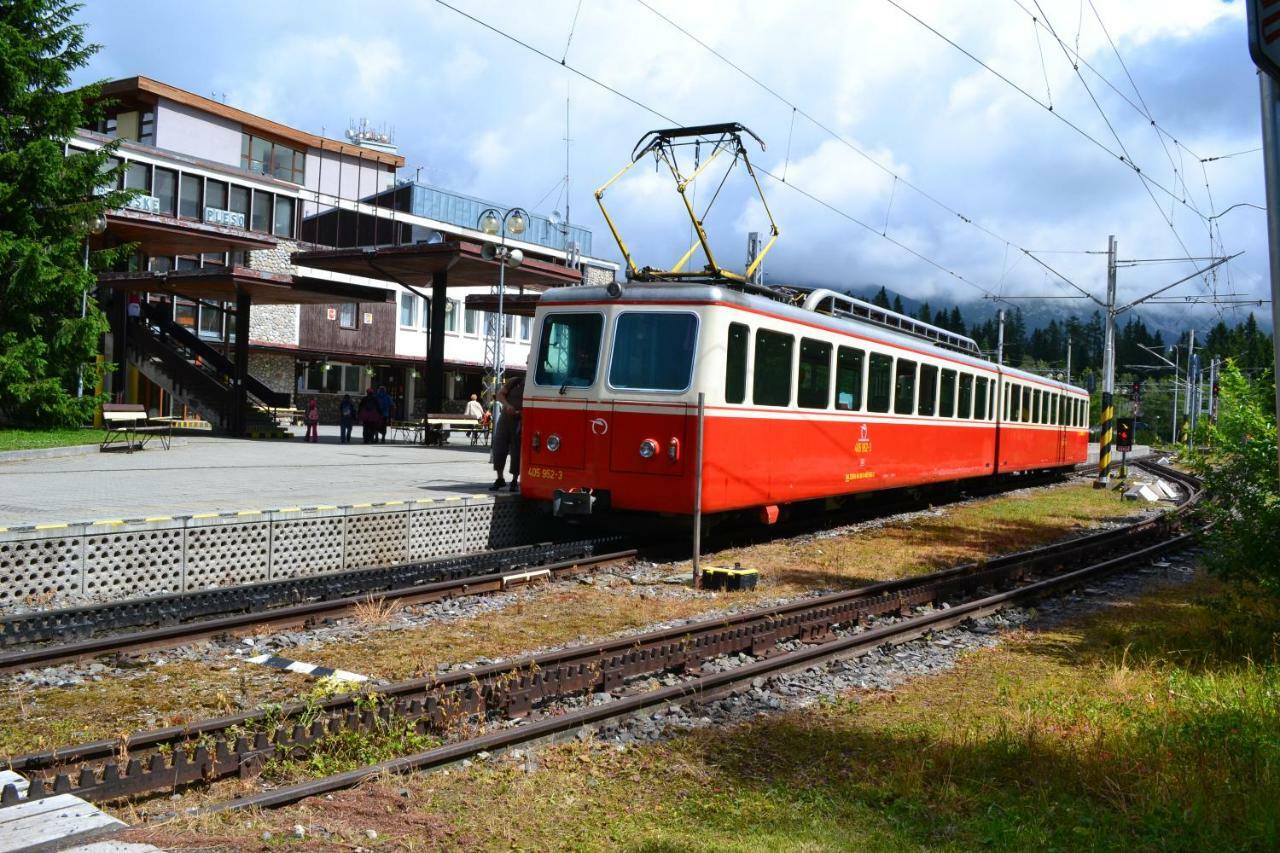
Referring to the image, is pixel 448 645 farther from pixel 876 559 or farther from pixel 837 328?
pixel 837 328

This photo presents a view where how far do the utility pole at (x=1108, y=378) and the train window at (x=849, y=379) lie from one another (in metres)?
15.4

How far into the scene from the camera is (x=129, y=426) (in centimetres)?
2108

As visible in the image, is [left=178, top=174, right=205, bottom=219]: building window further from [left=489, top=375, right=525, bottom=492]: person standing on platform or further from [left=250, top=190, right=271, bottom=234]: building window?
[left=489, top=375, right=525, bottom=492]: person standing on platform

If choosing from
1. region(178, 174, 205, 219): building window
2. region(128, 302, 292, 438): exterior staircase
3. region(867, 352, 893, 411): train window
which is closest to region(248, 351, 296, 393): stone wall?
region(178, 174, 205, 219): building window

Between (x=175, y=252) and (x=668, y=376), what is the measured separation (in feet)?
78.8

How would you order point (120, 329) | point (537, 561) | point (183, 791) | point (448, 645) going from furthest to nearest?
1. point (120, 329)
2. point (537, 561)
3. point (448, 645)
4. point (183, 791)

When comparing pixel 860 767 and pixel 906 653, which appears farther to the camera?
pixel 906 653

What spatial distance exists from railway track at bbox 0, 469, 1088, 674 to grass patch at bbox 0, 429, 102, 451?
12.0m

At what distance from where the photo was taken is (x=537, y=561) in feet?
37.3

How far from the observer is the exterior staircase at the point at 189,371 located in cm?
2962

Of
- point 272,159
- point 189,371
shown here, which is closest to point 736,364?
Answer: point 189,371

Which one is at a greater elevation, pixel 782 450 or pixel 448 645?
pixel 782 450

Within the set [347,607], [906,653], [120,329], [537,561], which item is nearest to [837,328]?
[537,561]

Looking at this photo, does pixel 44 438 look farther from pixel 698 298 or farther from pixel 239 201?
pixel 239 201
